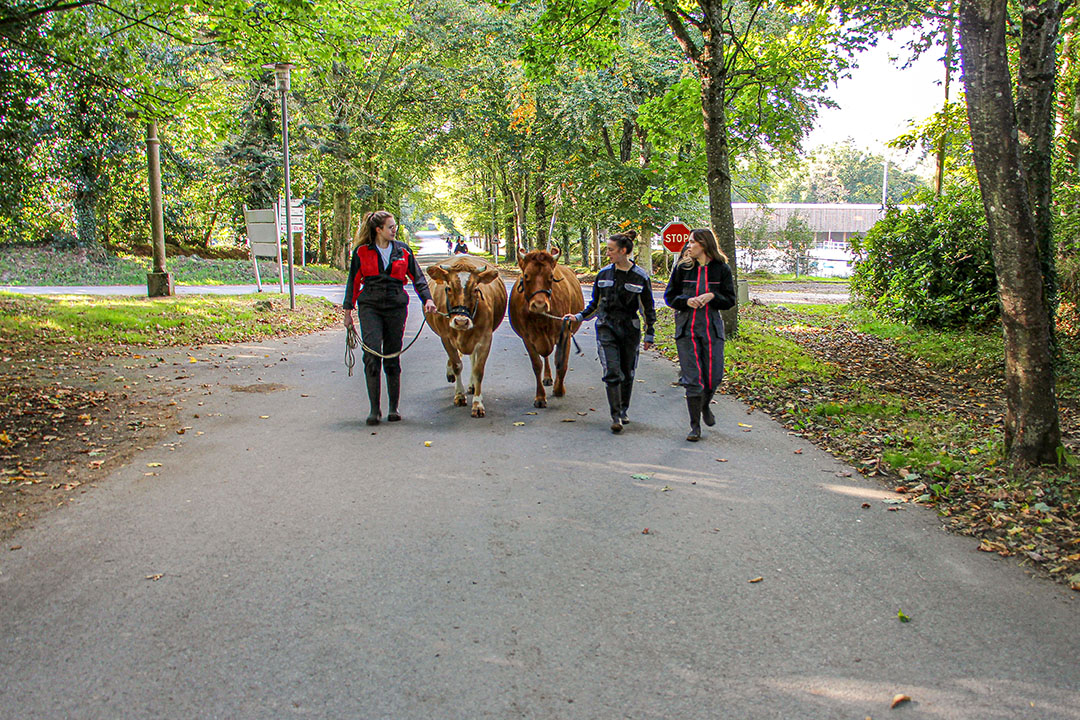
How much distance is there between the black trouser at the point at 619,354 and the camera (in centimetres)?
820

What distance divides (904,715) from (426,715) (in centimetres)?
188

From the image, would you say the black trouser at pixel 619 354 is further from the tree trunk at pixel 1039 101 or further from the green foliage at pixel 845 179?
the green foliage at pixel 845 179

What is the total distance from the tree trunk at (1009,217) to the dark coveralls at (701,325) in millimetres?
2497

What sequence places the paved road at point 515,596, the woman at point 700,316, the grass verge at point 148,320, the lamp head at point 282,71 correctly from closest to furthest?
the paved road at point 515,596 → the woman at point 700,316 → the grass verge at point 148,320 → the lamp head at point 282,71

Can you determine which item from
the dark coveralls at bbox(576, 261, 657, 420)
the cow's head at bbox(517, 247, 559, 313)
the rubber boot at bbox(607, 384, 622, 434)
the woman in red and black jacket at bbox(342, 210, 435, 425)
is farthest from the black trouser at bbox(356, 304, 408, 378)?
the rubber boot at bbox(607, 384, 622, 434)

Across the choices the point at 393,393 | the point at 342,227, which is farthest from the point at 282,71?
the point at 342,227

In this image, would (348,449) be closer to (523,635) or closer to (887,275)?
(523,635)

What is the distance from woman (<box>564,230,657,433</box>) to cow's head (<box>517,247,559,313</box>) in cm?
55

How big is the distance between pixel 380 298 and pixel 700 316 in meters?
3.28

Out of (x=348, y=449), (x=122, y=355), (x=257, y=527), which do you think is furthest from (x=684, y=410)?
(x=122, y=355)

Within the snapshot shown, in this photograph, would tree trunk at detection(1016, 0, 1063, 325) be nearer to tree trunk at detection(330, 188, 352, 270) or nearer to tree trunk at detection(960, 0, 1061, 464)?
tree trunk at detection(960, 0, 1061, 464)

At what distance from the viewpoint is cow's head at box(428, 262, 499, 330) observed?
8.49m

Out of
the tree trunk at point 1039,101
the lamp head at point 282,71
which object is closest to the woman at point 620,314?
the tree trunk at point 1039,101

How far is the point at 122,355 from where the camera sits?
13.0 meters
